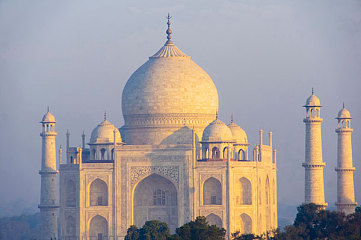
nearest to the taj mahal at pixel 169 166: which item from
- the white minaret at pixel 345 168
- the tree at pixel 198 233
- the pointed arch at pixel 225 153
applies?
the pointed arch at pixel 225 153

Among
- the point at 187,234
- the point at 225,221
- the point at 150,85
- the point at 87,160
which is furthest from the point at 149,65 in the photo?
the point at 187,234

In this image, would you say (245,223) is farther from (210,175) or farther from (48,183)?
(48,183)

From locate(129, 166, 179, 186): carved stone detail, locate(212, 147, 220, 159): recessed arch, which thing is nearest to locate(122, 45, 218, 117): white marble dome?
locate(212, 147, 220, 159): recessed arch

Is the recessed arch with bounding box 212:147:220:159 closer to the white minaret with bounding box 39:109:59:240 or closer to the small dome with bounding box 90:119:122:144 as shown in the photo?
the small dome with bounding box 90:119:122:144

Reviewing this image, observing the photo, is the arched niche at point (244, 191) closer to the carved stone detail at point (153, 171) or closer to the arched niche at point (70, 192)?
the carved stone detail at point (153, 171)

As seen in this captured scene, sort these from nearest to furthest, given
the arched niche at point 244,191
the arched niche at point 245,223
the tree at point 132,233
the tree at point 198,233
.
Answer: the tree at point 198,233
the tree at point 132,233
the arched niche at point 245,223
the arched niche at point 244,191
